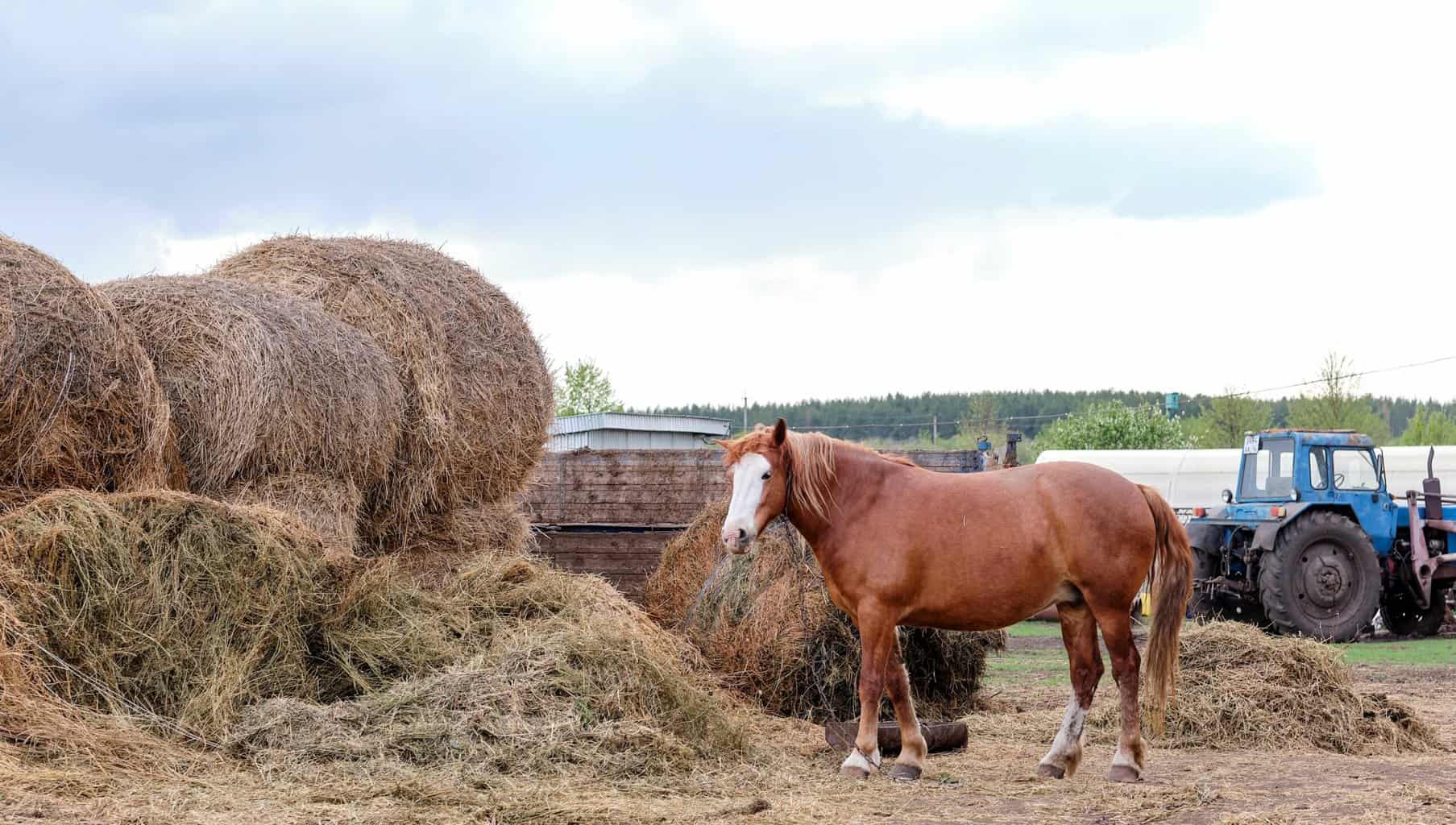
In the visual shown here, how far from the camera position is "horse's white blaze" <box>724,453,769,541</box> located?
6.38m

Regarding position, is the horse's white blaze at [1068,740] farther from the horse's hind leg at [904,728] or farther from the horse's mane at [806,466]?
the horse's mane at [806,466]

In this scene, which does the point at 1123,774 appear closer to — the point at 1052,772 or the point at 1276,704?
the point at 1052,772

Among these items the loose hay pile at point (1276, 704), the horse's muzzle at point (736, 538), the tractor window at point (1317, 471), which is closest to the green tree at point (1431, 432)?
the tractor window at point (1317, 471)

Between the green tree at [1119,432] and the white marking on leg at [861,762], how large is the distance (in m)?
31.5

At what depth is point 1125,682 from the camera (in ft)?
21.6

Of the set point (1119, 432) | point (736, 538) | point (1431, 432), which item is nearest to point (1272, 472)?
point (736, 538)

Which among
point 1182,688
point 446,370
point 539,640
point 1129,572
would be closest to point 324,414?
point 446,370

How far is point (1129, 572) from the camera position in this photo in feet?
21.5

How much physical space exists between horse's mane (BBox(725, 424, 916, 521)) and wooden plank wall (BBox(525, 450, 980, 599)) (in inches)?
143

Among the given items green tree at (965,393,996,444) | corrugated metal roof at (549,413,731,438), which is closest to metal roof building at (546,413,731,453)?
corrugated metal roof at (549,413,731,438)

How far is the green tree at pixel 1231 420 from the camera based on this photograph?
46.0 m

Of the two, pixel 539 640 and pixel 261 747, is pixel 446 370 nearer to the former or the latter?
pixel 539 640

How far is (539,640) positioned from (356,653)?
90 centimetres

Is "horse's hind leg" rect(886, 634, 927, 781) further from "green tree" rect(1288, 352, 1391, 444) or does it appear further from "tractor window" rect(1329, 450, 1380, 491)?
"green tree" rect(1288, 352, 1391, 444)
